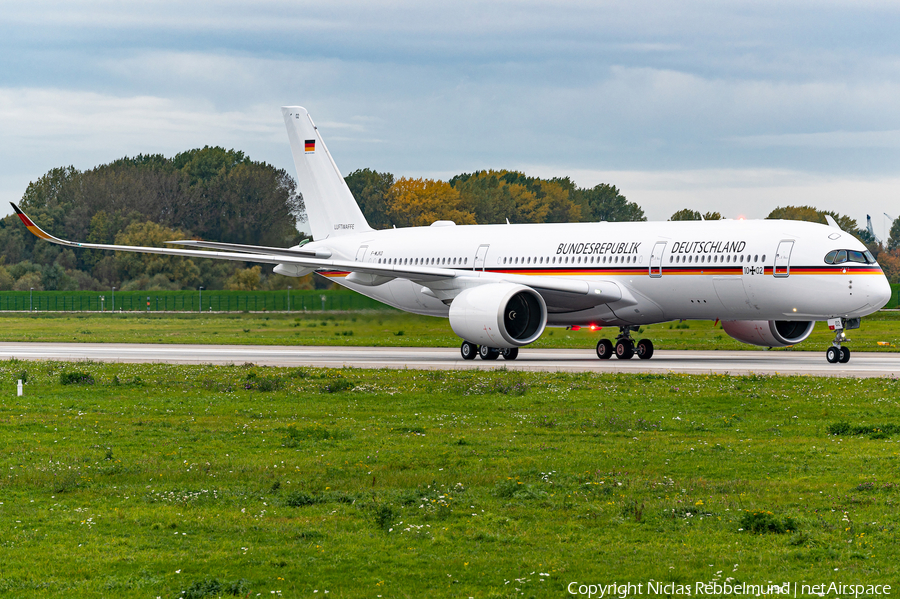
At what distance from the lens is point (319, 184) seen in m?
46.2

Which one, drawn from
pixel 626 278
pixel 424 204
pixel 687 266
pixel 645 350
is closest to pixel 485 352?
pixel 626 278

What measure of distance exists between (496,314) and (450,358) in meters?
5.24

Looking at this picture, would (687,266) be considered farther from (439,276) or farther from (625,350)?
(439,276)

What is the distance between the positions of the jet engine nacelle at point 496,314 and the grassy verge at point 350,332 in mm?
5718

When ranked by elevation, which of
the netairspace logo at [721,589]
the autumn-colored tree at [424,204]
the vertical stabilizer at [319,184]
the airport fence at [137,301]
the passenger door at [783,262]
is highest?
the autumn-colored tree at [424,204]

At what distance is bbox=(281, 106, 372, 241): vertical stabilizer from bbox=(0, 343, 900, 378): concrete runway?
5.48 metres

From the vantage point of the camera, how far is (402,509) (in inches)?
471

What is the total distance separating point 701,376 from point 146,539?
62.7 feet

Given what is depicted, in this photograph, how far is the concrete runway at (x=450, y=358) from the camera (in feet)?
101

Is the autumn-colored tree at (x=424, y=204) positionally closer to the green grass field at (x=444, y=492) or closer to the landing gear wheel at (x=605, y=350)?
the landing gear wheel at (x=605, y=350)

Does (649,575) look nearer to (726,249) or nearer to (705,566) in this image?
(705,566)

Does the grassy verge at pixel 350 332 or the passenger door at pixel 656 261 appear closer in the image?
the passenger door at pixel 656 261

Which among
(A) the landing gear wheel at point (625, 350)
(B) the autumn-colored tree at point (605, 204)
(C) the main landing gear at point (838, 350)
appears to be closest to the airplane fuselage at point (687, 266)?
(C) the main landing gear at point (838, 350)

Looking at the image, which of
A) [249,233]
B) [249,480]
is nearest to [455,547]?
[249,480]
